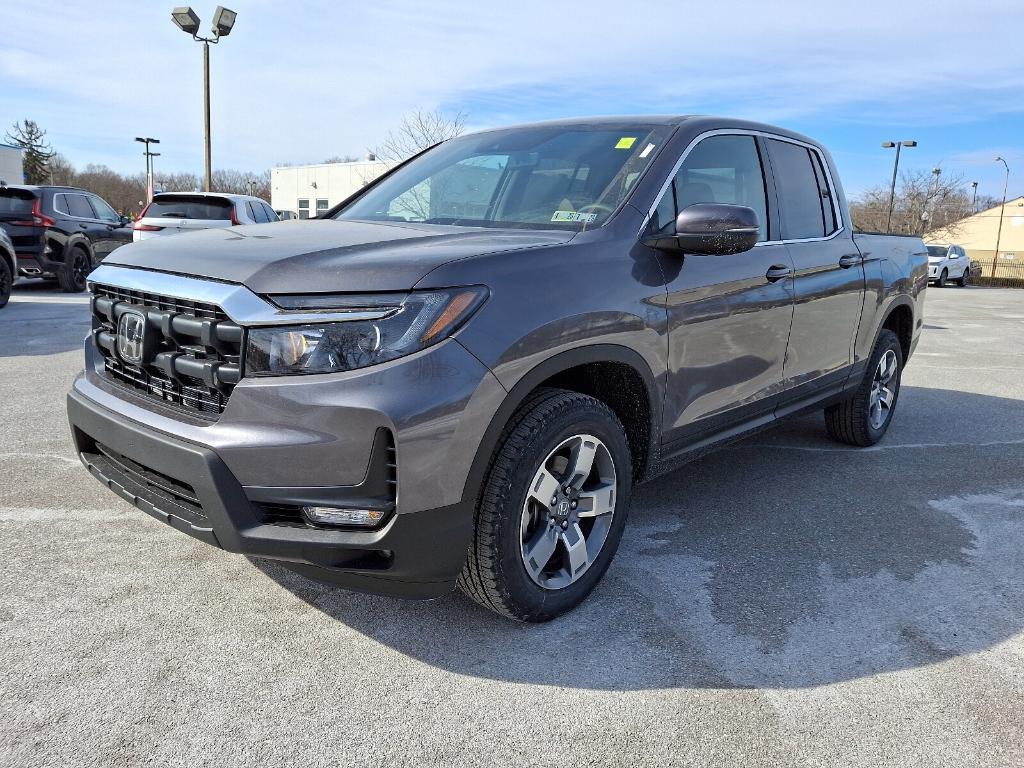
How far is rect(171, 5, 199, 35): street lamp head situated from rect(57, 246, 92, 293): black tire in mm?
5787

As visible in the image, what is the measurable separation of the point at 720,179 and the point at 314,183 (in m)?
52.8

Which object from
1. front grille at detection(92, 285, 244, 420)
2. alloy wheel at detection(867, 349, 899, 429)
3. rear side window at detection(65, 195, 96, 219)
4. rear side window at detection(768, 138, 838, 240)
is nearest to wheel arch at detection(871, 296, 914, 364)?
alloy wheel at detection(867, 349, 899, 429)

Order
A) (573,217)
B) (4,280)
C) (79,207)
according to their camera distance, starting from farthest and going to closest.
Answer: (79,207)
(4,280)
(573,217)

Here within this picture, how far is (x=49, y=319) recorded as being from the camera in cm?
1024

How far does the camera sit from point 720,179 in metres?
3.69

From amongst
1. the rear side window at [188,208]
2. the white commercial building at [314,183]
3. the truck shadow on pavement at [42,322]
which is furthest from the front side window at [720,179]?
the white commercial building at [314,183]

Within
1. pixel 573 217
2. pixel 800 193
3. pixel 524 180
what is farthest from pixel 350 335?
pixel 800 193

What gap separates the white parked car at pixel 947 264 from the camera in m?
29.4

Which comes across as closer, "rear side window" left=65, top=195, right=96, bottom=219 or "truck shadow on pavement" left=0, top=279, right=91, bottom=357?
"truck shadow on pavement" left=0, top=279, right=91, bottom=357

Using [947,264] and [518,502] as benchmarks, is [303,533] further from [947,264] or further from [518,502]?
[947,264]

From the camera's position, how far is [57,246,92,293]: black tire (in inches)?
529

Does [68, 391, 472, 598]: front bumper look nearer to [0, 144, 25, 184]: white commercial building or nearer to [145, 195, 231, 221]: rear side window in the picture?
[145, 195, 231, 221]: rear side window

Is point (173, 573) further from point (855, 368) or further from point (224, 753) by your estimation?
point (855, 368)

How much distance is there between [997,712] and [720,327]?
1653 millimetres
